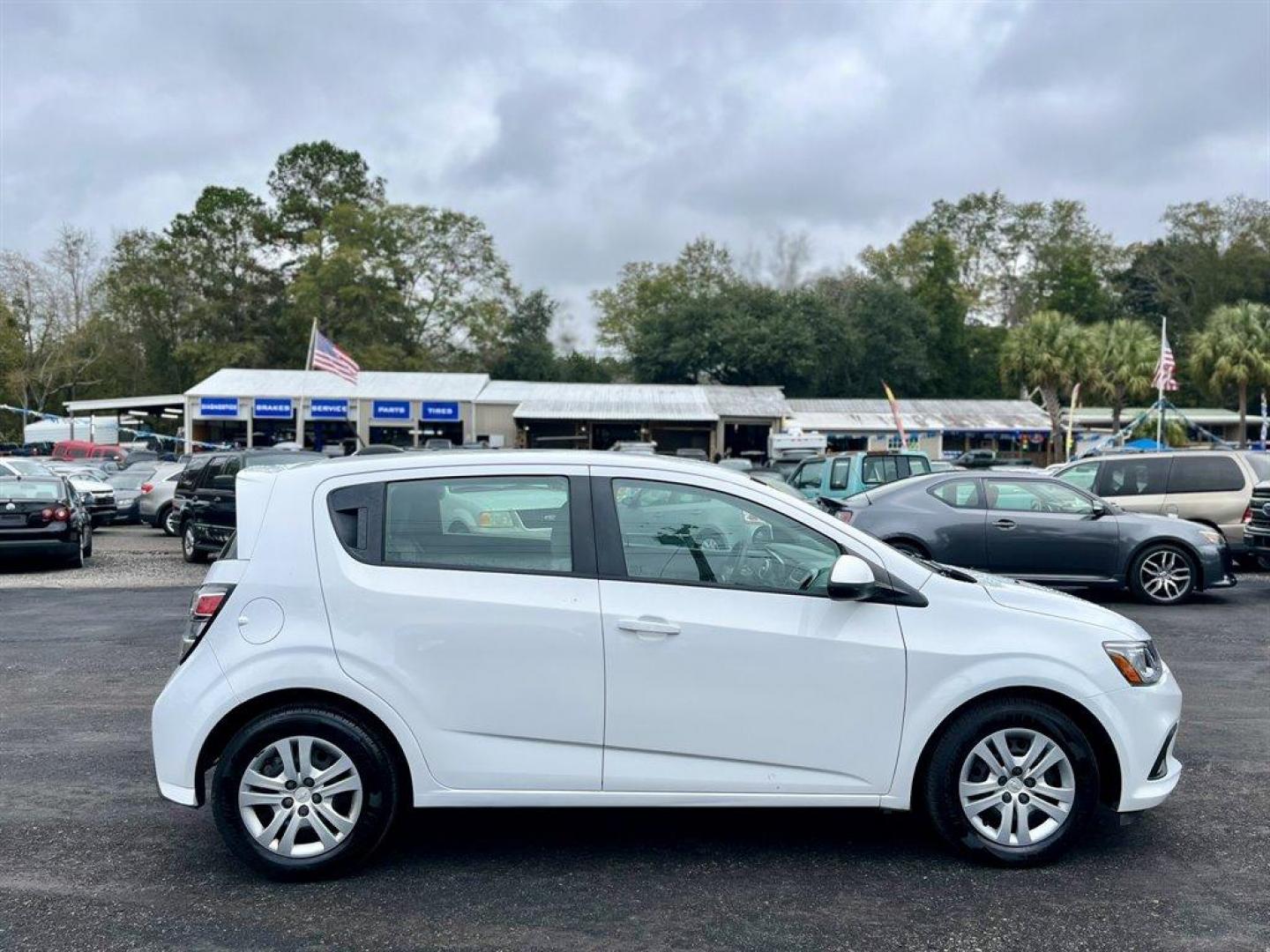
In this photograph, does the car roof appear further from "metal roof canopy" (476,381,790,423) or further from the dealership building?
"metal roof canopy" (476,381,790,423)

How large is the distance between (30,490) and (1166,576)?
15208 millimetres

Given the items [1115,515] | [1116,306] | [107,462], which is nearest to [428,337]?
[107,462]

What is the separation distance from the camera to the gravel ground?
1434cm

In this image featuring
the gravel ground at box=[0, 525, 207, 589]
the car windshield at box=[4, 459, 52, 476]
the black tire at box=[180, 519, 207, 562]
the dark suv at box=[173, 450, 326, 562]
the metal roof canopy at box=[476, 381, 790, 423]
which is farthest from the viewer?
the metal roof canopy at box=[476, 381, 790, 423]

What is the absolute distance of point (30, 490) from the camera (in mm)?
15820

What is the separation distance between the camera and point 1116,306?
258 ft

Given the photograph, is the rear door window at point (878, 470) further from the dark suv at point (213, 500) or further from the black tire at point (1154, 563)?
the dark suv at point (213, 500)

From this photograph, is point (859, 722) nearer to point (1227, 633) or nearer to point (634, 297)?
point (1227, 633)

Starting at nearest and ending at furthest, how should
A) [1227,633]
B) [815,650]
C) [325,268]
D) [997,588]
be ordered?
[815,650] → [997,588] → [1227,633] → [325,268]

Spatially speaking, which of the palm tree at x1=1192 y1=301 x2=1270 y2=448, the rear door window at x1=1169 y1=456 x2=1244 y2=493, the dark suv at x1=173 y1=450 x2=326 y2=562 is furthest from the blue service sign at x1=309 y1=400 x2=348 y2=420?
the rear door window at x1=1169 y1=456 x2=1244 y2=493

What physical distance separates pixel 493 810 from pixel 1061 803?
2609 millimetres

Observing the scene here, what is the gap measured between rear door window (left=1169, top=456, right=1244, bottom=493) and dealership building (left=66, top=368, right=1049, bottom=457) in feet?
92.8

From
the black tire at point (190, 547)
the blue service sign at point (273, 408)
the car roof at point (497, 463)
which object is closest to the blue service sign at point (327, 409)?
the blue service sign at point (273, 408)

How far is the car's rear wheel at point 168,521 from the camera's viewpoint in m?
20.8
